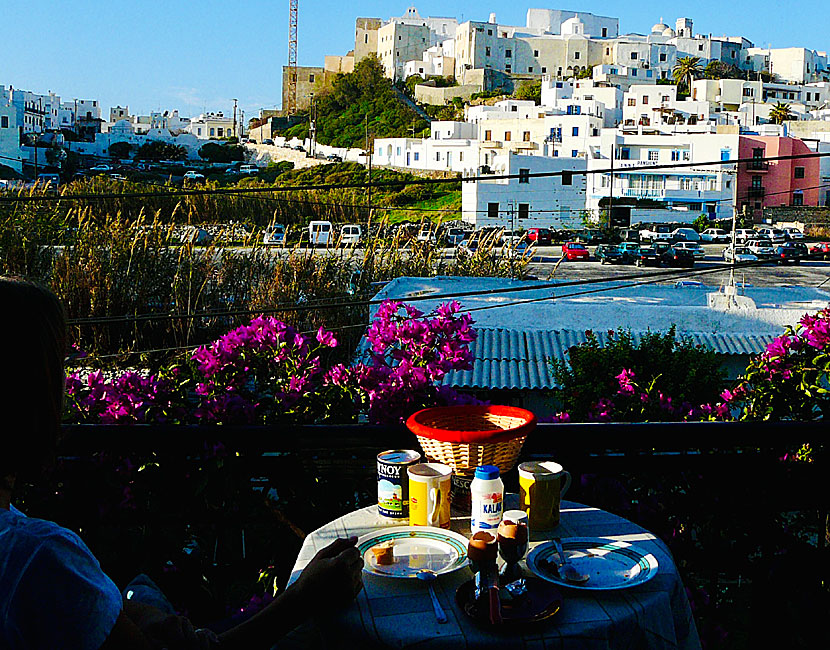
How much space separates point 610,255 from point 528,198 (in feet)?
44.2

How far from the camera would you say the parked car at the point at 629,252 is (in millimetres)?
30759

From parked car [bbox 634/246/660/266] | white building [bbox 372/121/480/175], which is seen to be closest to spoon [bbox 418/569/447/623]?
parked car [bbox 634/246/660/266]

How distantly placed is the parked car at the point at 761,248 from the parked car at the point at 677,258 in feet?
11.2

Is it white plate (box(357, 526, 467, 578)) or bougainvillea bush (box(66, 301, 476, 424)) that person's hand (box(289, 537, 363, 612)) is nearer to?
white plate (box(357, 526, 467, 578))

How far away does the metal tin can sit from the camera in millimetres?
1776

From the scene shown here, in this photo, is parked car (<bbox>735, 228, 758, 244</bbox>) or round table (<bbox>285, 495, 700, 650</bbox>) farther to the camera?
parked car (<bbox>735, 228, 758, 244</bbox>)

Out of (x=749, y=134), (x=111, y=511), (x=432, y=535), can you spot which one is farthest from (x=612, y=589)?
(x=749, y=134)

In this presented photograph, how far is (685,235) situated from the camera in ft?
133

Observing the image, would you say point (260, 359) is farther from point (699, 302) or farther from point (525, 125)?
point (525, 125)

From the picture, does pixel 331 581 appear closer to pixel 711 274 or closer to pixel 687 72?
pixel 711 274

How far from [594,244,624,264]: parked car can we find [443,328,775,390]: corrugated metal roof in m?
21.7

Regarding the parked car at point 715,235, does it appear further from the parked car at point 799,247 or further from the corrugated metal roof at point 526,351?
the corrugated metal roof at point 526,351

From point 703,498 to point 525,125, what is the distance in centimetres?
5736

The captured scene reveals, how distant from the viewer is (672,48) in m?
82.9
